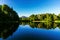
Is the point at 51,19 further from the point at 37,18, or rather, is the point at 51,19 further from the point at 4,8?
the point at 4,8

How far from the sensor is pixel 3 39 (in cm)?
1479

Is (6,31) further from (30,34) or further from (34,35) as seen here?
(34,35)

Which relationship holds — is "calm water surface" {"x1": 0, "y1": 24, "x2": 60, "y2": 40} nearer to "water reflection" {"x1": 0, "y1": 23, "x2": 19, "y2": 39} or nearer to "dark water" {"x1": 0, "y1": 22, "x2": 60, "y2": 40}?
"dark water" {"x1": 0, "y1": 22, "x2": 60, "y2": 40}

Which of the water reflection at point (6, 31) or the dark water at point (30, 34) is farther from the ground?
the water reflection at point (6, 31)

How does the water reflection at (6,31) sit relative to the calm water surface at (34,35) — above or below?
above

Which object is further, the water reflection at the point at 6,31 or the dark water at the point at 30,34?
the water reflection at the point at 6,31

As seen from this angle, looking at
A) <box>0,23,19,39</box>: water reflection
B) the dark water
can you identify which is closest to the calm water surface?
the dark water

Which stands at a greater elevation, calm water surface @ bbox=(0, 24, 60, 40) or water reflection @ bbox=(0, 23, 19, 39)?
water reflection @ bbox=(0, 23, 19, 39)

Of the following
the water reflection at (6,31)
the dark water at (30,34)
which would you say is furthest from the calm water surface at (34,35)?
the water reflection at (6,31)

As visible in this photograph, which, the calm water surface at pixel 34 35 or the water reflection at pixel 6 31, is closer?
the calm water surface at pixel 34 35

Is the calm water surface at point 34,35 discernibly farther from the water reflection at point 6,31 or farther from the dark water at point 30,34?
the water reflection at point 6,31

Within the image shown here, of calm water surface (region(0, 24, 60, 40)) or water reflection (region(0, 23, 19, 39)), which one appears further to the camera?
water reflection (region(0, 23, 19, 39))

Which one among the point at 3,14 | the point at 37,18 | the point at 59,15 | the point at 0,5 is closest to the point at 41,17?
the point at 37,18

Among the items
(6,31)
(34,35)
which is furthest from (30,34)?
(6,31)
